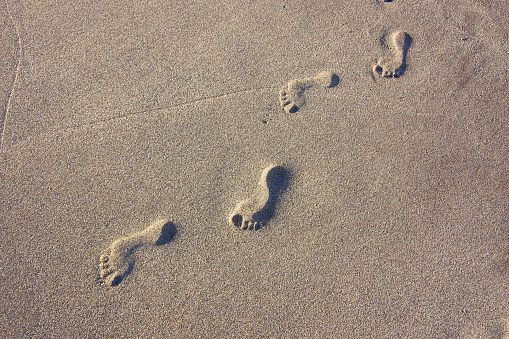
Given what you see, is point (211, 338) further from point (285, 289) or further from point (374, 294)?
point (374, 294)

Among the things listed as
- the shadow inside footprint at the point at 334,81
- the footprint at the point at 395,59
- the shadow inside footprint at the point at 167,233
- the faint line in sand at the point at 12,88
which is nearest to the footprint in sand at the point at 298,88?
the shadow inside footprint at the point at 334,81

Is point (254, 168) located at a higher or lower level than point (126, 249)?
higher

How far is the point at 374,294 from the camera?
71.9 inches

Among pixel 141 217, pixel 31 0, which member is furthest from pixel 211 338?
pixel 31 0

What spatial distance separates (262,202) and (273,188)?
0.38ft

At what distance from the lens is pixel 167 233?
1.85 meters

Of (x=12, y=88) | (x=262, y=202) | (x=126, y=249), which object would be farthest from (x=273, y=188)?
(x=12, y=88)

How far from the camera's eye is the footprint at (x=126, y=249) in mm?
1802

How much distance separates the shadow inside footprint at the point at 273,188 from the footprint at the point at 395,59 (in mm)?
1025

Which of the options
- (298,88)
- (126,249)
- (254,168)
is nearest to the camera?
(126,249)

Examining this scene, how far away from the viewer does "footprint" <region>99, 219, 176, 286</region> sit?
180 cm

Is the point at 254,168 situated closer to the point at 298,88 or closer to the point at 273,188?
the point at 273,188

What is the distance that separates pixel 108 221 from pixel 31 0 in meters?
1.76

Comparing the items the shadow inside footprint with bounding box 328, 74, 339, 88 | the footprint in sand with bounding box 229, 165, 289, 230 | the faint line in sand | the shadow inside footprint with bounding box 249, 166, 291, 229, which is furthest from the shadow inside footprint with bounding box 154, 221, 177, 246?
the shadow inside footprint with bounding box 328, 74, 339, 88
